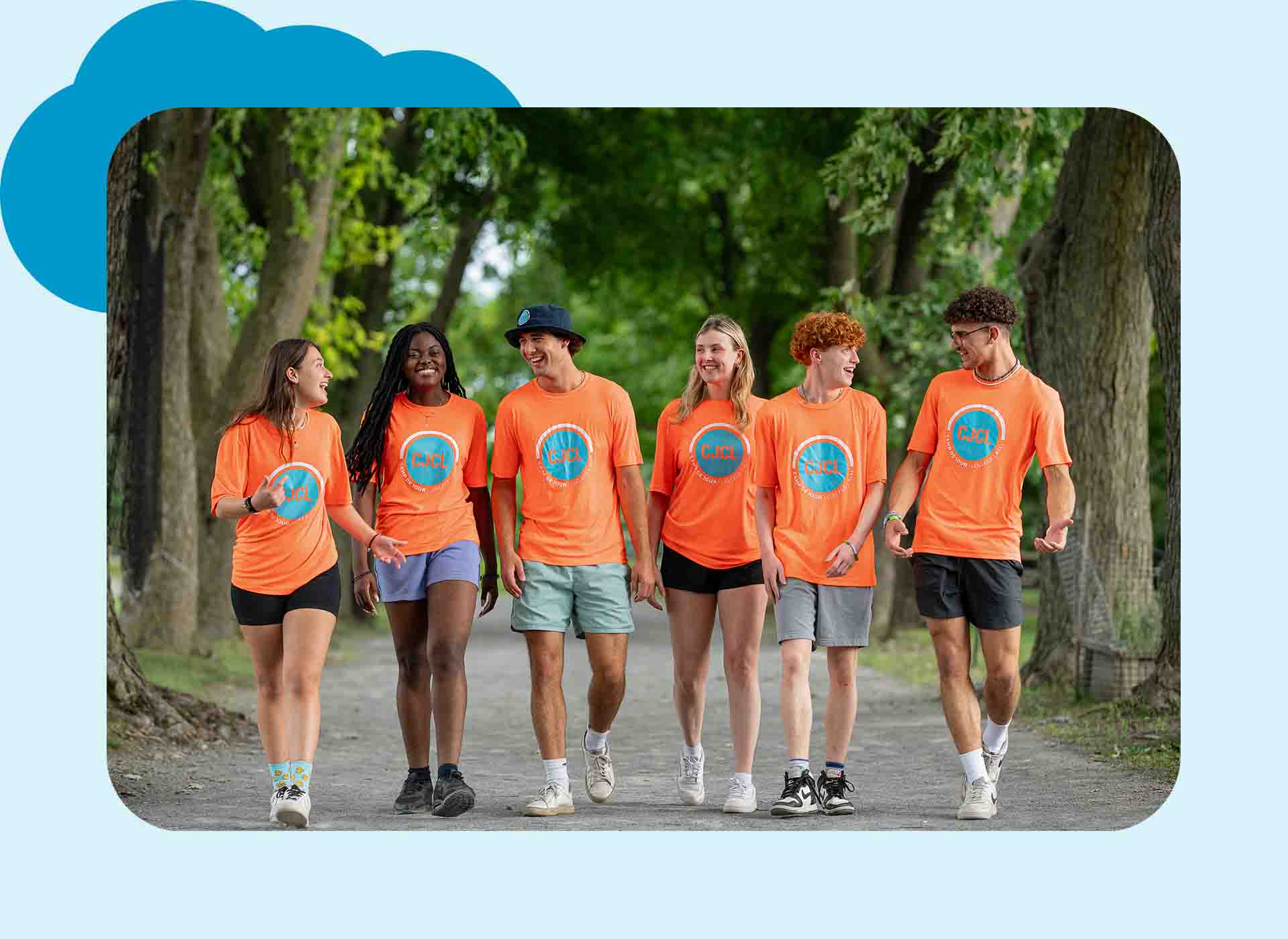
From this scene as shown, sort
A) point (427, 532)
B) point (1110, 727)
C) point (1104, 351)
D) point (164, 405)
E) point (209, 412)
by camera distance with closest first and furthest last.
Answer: point (427, 532) → point (1110, 727) → point (1104, 351) → point (164, 405) → point (209, 412)

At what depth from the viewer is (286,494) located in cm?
673

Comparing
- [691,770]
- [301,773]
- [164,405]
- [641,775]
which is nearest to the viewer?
[301,773]

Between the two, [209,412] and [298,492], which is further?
[209,412]

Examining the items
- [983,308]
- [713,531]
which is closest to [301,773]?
[713,531]

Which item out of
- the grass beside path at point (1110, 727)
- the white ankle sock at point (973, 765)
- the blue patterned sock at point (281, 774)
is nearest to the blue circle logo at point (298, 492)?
the blue patterned sock at point (281, 774)

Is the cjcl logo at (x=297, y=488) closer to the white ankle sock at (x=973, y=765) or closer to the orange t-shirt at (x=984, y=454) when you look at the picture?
the orange t-shirt at (x=984, y=454)

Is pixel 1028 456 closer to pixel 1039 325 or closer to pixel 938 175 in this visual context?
pixel 1039 325

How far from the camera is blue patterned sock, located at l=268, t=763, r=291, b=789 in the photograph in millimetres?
6781

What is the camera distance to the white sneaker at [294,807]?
677 cm

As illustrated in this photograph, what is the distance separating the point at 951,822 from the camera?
22.9 feet

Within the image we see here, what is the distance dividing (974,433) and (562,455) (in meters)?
1.72

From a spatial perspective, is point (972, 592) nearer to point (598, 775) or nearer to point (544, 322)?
point (598, 775)

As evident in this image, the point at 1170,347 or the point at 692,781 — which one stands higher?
the point at 1170,347

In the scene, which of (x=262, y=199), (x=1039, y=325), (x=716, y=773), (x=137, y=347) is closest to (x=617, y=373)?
(x=262, y=199)
